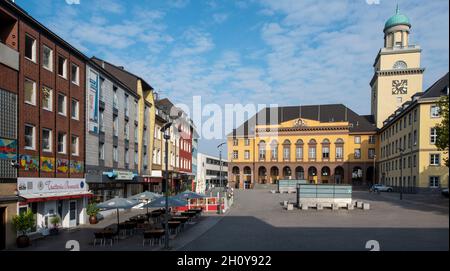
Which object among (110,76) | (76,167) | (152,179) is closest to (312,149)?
(152,179)

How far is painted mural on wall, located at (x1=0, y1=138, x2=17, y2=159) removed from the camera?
1641 cm

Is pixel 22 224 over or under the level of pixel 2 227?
over

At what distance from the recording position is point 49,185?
20828 millimetres

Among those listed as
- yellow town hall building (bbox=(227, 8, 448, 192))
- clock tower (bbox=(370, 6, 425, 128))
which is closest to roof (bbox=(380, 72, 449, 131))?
clock tower (bbox=(370, 6, 425, 128))

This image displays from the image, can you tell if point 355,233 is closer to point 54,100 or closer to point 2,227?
point 2,227

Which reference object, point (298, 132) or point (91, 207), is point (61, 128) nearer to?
point (91, 207)

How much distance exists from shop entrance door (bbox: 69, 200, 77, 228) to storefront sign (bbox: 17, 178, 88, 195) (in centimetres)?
110

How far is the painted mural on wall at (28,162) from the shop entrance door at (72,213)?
A: 234 inches

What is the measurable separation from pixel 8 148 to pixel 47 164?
12.7 ft

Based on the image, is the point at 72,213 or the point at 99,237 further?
the point at 72,213

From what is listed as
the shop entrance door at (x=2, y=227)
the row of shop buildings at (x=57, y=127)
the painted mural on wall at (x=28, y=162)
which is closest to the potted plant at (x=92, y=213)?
the row of shop buildings at (x=57, y=127)

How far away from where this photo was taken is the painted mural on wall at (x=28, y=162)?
1817cm

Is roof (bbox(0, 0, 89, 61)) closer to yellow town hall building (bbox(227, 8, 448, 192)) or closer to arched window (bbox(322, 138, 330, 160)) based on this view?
yellow town hall building (bbox(227, 8, 448, 192))
